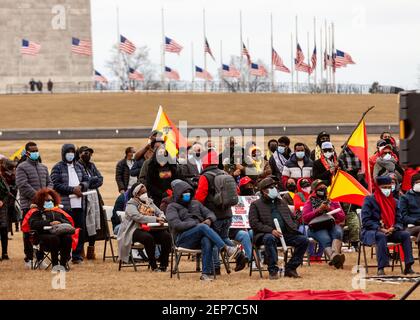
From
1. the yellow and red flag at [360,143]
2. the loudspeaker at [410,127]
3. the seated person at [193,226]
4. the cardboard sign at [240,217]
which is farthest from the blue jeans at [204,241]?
the loudspeaker at [410,127]

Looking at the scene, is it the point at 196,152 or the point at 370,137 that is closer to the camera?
the point at 196,152

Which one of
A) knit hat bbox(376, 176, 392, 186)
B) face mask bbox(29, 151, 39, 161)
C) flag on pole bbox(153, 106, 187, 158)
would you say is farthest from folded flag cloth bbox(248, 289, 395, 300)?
flag on pole bbox(153, 106, 187, 158)

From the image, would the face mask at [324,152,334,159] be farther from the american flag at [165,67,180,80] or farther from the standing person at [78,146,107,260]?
the american flag at [165,67,180,80]

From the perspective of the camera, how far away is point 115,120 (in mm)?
68625

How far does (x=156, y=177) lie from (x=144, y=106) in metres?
56.2

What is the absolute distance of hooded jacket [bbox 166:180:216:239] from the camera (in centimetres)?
1756

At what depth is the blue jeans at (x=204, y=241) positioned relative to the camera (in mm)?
17094

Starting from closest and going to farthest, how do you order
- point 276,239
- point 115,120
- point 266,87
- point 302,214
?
point 276,239 → point 302,214 → point 115,120 → point 266,87

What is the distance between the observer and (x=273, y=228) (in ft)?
57.8

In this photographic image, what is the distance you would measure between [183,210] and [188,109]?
56.6 metres
